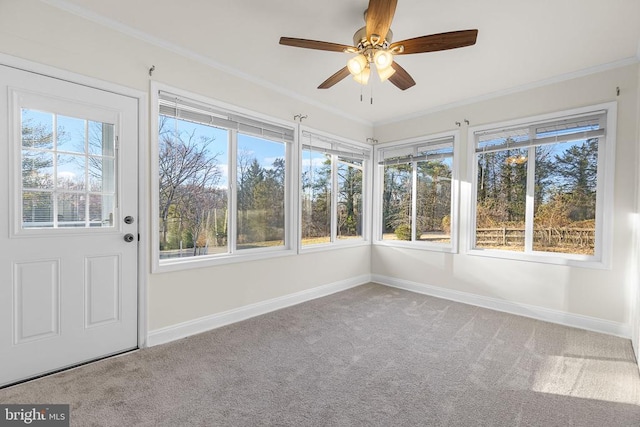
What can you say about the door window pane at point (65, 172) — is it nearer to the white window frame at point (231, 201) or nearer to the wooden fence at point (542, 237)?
the white window frame at point (231, 201)

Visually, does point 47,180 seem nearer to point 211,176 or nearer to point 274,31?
point 211,176

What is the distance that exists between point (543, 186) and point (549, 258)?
801 millimetres

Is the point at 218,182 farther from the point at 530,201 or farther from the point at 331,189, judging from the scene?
the point at 530,201

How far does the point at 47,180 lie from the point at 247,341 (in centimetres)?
197

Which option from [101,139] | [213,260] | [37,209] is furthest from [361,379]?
[101,139]

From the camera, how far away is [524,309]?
343 cm

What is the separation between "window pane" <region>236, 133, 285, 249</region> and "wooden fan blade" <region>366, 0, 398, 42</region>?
1.85 metres

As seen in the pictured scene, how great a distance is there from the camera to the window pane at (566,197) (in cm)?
313

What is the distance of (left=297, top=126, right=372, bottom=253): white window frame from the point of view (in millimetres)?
3857

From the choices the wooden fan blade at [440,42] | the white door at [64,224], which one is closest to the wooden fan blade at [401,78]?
the wooden fan blade at [440,42]

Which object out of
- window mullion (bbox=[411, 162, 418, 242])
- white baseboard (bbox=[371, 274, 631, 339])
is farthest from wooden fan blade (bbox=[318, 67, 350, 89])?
white baseboard (bbox=[371, 274, 631, 339])

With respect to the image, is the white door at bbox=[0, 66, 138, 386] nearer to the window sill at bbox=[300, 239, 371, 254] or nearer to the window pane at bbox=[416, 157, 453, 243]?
the window sill at bbox=[300, 239, 371, 254]

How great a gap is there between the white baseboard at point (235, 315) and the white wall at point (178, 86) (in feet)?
0.17

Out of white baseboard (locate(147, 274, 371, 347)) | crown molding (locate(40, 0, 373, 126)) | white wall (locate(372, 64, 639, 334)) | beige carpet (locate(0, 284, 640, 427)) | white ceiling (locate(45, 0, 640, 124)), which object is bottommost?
beige carpet (locate(0, 284, 640, 427))
